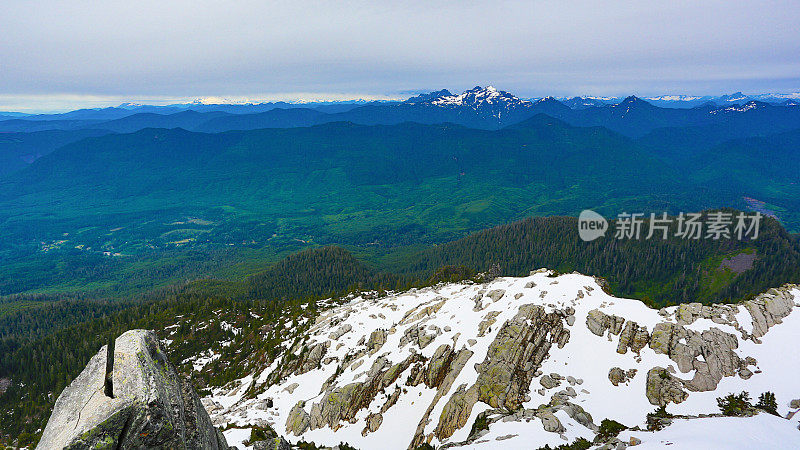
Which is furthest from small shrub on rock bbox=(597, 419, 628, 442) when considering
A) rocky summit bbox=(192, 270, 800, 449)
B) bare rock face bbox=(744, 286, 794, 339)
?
bare rock face bbox=(744, 286, 794, 339)

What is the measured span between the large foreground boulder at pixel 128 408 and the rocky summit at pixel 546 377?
27034 mm

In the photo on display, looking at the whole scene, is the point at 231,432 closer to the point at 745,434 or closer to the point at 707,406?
the point at 745,434

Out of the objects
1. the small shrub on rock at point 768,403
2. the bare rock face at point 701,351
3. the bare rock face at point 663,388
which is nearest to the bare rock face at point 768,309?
the bare rock face at point 701,351

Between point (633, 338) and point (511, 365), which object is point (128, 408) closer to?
point (511, 365)

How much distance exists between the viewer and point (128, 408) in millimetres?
12039

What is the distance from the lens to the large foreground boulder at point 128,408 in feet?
38.1

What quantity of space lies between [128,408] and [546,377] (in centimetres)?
4313

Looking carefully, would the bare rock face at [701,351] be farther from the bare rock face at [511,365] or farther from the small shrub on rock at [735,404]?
the bare rock face at [511,365]

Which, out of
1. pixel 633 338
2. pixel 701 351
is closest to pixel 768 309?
pixel 701 351

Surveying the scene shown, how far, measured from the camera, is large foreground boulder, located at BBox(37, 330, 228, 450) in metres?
11.6

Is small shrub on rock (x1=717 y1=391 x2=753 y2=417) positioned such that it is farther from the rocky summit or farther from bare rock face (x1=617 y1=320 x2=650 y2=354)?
bare rock face (x1=617 y1=320 x2=650 y2=354)

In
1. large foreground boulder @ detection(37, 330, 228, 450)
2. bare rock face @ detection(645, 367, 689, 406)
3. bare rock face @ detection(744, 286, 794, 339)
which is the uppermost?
large foreground boulder @ detection(37, 330, 228, 450)

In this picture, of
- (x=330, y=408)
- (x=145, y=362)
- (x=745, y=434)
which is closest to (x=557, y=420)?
(x=745, y=434)

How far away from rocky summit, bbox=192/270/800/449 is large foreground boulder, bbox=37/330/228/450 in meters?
27.0
